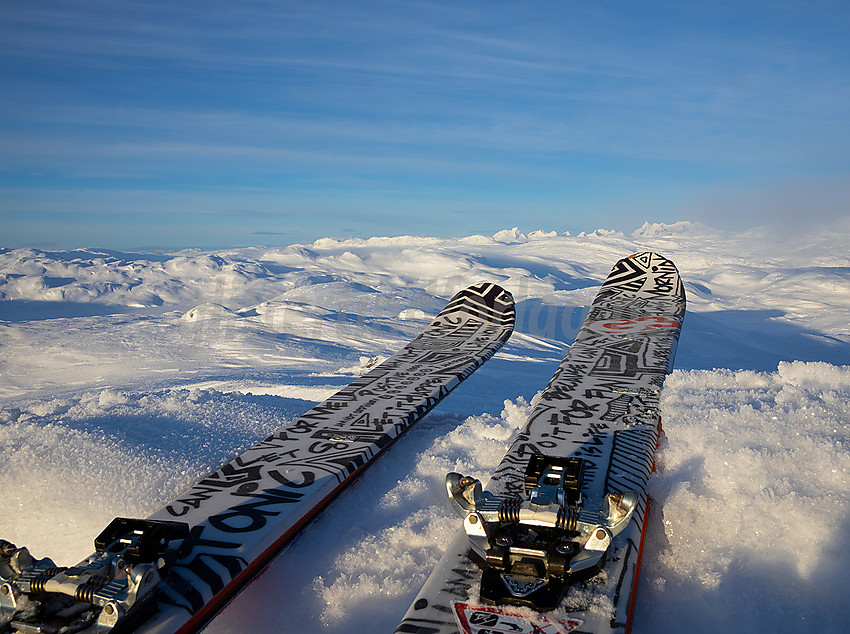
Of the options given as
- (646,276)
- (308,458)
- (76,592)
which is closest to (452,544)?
(308,458)

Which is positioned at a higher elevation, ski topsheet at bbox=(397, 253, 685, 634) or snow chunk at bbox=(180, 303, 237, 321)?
ski topsheet at bbox=(397, 253, 685, 634)

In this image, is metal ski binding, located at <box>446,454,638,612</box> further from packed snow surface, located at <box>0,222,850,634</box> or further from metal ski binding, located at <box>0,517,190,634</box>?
metal ski binding, located at <box>0,517,190,634</box>

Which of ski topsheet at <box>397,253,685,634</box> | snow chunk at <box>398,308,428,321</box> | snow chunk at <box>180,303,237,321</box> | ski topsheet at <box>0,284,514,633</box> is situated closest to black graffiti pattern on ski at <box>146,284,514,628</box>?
ski topsheet at <box>0,284,514,633</box>

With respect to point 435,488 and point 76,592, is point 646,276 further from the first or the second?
point 76,592

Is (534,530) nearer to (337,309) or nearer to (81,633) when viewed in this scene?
(81,633)

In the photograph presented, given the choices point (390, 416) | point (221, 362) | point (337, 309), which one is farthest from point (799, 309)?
point (390, 416)

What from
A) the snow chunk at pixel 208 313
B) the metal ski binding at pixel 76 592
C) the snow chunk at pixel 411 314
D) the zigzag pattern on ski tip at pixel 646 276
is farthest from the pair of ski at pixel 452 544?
the snow chunk at pixel 208 313
